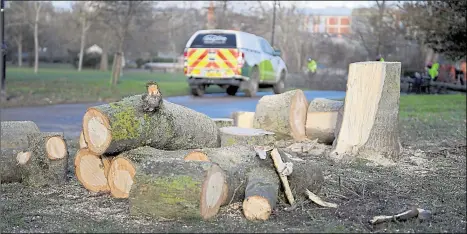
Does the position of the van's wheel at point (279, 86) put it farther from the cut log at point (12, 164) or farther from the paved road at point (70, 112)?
the cut log at point (12, 164)

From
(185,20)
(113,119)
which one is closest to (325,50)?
(185,20)

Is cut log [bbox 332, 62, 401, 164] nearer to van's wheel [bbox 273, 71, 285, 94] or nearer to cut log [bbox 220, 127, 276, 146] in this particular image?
cut log [bbox 220, 127, 276, 146]

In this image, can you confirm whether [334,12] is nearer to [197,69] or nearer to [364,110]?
[197,69]

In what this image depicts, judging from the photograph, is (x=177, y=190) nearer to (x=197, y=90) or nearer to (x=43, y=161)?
(x=43, y=161)

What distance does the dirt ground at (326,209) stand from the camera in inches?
198

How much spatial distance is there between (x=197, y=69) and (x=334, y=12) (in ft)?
351

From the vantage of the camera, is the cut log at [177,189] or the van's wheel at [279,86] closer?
the cut log at [177,189]

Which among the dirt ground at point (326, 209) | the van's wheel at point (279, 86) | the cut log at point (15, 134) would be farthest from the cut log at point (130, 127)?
the van's wheel at point (279, 86)

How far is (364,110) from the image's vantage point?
8.61 meters

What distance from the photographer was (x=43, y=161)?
663 cm

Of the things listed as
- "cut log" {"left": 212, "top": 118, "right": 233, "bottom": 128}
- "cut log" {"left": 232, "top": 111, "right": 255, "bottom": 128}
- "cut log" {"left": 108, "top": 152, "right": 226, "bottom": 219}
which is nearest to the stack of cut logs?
"cut log" {"left": 108, "top": 152, "right": 226, "bottom": 219}

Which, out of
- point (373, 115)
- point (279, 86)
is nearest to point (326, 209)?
point (373, 115)

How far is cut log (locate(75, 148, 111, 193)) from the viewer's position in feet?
21.3


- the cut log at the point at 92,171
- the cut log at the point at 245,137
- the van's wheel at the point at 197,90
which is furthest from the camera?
the van's wheel at the point at 197,90
